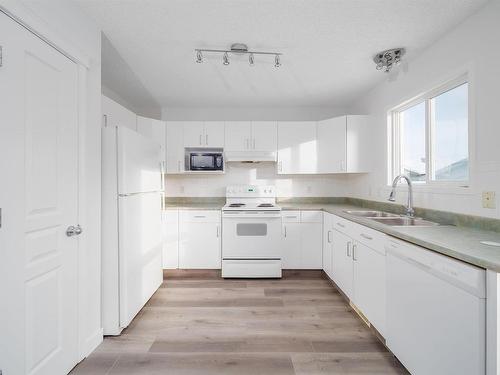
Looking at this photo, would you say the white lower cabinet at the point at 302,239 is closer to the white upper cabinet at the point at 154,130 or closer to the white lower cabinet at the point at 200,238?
the white lower cabinet at the point at 200,238

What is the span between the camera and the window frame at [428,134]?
5.67ft

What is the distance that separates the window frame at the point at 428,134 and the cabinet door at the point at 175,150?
2627 mm

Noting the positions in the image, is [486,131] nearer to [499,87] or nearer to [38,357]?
[499,87]

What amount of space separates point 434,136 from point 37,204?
2.98 m

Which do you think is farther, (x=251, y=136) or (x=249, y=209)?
(x=251, y=136)

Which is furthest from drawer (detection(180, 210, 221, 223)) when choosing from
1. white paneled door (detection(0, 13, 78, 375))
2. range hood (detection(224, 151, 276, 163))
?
white paneled door (detection(0, 13, 78, 375))

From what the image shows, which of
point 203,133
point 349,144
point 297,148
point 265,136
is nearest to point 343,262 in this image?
point 349,144

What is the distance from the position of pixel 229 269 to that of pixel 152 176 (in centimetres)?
147

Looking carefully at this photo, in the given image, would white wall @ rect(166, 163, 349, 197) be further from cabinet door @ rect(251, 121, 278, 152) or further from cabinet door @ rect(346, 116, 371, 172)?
cabinet door @ rect(346, 116, 371, 172)

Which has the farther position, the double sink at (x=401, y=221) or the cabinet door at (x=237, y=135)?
the cabinet door at (x=237, y=135)

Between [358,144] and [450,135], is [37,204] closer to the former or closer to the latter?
[450,135]

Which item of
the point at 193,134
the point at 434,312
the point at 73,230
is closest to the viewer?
the point at 434,312

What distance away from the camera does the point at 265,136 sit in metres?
3.52

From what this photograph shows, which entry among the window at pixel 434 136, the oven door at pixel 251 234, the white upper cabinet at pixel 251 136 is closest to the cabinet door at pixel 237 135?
the white upper cabinet at pixel 251 136
